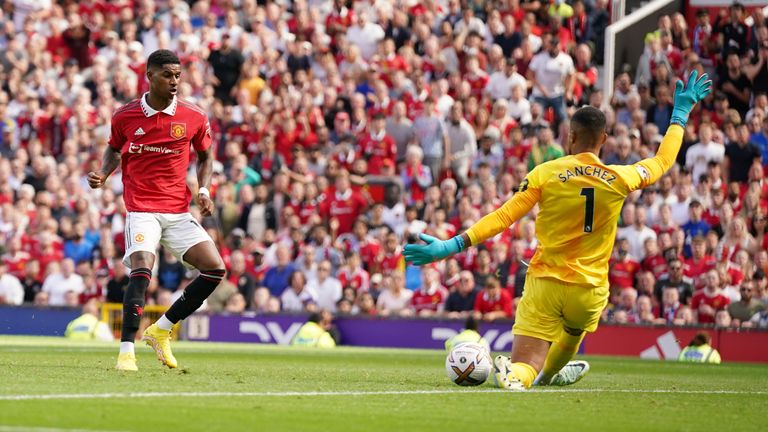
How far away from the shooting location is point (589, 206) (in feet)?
33.2

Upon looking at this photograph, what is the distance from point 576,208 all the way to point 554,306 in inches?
28.7

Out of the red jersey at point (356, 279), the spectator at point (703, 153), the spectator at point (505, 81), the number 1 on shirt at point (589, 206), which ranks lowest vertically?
the red jersey at point (356, 279)

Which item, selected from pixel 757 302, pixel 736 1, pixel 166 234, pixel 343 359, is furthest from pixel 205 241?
pixel 736 1

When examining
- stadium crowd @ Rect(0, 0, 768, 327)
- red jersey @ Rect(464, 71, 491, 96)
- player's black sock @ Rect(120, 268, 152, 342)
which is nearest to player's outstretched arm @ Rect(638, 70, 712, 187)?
player's black sock @ Rect(120, 268, 152, 342)

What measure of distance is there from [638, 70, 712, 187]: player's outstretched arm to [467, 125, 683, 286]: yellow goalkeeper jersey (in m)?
0.04

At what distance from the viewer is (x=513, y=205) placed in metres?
9.95

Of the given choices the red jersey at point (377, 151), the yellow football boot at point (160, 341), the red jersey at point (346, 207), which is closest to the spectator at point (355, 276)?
the red jersey at point (346, 207)

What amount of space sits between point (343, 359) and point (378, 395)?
6.64 m

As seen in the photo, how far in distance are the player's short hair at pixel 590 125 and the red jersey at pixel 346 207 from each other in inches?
549

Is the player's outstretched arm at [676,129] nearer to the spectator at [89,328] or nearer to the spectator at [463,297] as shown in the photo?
the spectator at [463,297]

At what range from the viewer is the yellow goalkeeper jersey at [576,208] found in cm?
1009

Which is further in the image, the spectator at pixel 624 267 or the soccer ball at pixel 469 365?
the spectator at pixel 624 267

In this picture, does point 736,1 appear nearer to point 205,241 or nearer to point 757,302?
point 757,302

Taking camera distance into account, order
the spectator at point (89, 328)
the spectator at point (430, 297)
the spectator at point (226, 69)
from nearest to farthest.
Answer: the spectator at point (430, 297)
the spectator at point (89, 328)
the spectator at point (226, 69)
